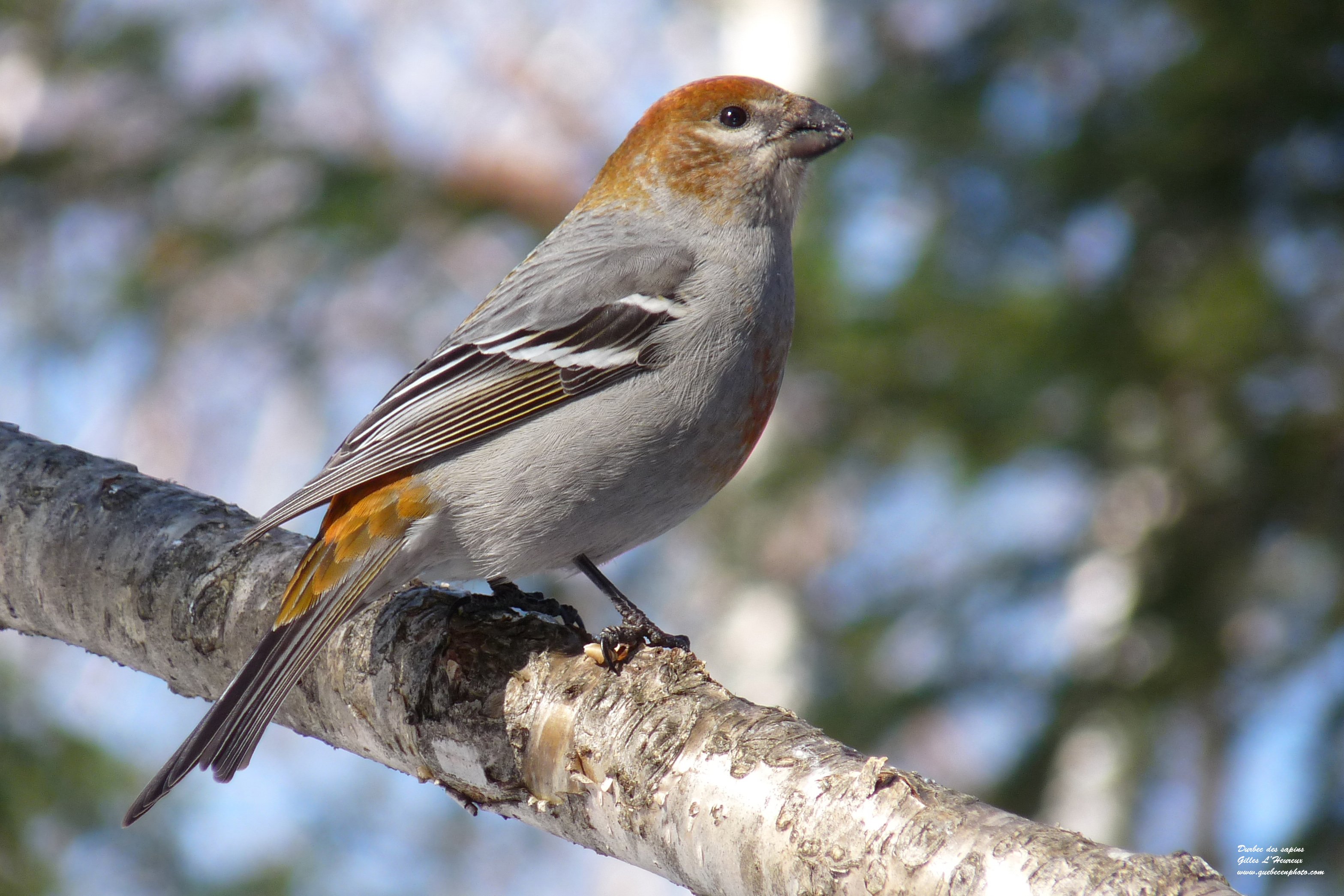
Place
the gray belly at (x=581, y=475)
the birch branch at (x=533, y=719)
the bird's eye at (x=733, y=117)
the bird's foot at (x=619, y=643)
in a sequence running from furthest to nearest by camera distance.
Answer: the bird's eye at (x=733, y=117) → the gray belly at (x=581, y=475) → the bird's foot at (x=619, y=643) → the birch branch at (x=533, y=719)

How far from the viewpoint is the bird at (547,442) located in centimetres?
284

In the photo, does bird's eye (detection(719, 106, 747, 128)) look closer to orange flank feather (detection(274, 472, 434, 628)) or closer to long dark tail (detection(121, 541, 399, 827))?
orange flank feather (detection(274, 472, 434, 628))

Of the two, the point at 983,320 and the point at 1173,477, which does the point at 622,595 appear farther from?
the point at 1173,477

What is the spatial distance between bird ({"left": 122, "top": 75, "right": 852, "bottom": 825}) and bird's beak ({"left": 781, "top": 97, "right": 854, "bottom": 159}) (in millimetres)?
409

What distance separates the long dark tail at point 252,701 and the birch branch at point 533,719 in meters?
0.14

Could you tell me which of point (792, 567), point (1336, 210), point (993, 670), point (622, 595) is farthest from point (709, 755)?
A: point (792, 567)

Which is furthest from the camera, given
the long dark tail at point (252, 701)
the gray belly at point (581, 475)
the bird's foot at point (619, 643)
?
the gray belly at point (581, 475)

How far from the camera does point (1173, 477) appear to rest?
4238mm

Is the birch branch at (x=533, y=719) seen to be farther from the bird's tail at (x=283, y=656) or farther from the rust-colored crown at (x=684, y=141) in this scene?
the rust-colored crown at (x=684, y=141)

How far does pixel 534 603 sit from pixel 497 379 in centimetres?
68

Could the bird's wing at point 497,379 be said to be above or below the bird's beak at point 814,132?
below

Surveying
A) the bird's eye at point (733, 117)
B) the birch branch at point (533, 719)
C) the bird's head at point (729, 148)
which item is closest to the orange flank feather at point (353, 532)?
the birch branch at point (533, 719)

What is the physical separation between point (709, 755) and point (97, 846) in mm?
2968

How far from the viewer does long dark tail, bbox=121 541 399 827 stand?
8.48 ft
